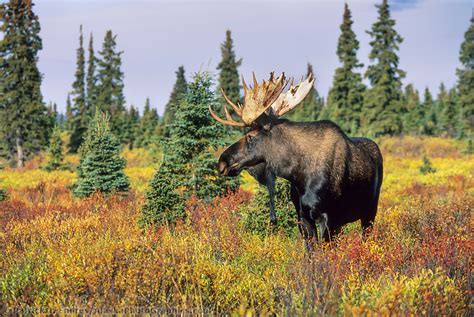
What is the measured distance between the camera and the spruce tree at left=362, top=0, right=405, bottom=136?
42.2 metres

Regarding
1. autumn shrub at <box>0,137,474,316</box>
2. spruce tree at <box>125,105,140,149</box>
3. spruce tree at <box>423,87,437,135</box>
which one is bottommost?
autumn shrub at <box>0,137,474,316</box>

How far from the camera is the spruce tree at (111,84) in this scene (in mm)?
54000

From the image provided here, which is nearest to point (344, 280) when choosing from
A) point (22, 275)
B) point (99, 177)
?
point (22, 275)

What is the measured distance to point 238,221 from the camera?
773cm

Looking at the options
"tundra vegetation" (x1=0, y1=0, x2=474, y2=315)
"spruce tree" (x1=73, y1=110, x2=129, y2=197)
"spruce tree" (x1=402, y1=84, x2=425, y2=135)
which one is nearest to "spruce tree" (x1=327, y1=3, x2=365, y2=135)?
"spruce tree" (x1=402, y1=84, x2=425, y2=135)

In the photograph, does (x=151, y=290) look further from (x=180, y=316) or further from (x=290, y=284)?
(x=290, y=284)

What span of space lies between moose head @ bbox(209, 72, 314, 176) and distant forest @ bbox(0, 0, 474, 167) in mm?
5062

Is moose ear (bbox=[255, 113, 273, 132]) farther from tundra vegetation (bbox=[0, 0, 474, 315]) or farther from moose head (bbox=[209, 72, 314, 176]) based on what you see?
tundra vegetation (bbox=[0, 0, 474, 315])

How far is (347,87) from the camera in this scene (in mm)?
46438

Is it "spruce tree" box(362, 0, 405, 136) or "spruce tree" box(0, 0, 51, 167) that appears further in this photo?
"spruce tree" box(362, 0, 405, 136)

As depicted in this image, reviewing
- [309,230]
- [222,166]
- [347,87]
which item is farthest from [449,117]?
[222,166]

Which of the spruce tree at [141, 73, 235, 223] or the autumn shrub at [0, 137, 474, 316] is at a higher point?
the spruce tree at [141, 73, 235, 223]

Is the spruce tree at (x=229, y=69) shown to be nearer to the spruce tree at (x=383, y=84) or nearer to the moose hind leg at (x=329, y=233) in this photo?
the spruce tree at (x=383, y=84)

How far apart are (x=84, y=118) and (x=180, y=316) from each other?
51.5 metres
